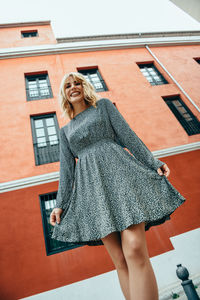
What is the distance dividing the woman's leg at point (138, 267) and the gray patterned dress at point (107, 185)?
0.08m

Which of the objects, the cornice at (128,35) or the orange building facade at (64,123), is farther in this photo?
the cornice at (128,35)

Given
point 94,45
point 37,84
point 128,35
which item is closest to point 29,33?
point 94,45

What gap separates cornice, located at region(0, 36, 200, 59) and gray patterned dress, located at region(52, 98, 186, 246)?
31.9 ft

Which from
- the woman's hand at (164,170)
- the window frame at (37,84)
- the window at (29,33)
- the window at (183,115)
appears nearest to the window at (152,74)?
the window at (183,115)

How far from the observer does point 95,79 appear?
9398mm

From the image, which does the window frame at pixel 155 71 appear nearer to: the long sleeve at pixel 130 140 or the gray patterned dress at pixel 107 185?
the long sleeve at pixel 130 140

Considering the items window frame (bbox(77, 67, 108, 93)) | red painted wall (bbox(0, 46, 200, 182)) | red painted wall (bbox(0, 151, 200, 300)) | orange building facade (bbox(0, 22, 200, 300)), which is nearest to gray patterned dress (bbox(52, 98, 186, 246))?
red painted wall (bbox(0, 151, 200, 300))

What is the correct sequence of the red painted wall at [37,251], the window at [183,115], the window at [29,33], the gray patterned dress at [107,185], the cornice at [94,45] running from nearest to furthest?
the gray patterned dress at [107,185], the red painted wall at [37,251], the window at [183,115], the cornice at [94,45], the window at [29,33]

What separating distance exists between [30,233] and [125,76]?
28.3 feet

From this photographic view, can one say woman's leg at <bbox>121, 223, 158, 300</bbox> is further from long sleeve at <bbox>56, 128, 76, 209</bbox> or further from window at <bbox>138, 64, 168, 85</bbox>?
window at <bbox>138, 64, 168, 85</bbox>

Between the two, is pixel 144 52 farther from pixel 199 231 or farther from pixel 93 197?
pixel 93 197

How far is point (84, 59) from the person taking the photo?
9.81 m

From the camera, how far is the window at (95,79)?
9.02 metres

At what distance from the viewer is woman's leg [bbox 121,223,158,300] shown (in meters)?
1.02
